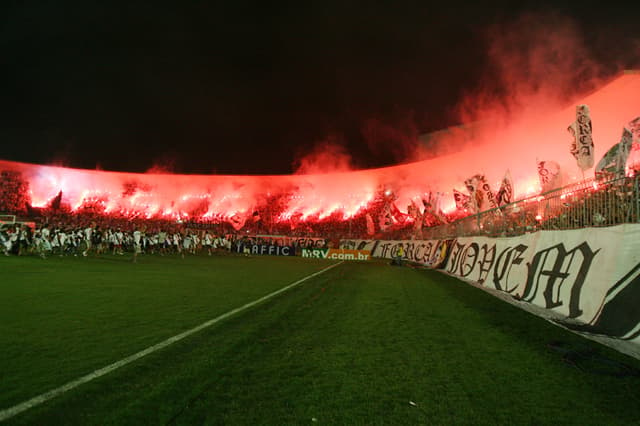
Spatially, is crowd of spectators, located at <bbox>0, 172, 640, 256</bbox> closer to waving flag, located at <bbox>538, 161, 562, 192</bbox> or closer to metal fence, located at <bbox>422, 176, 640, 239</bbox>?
metal fence, located at <bbox>422, 176, 640, 239</bbox>

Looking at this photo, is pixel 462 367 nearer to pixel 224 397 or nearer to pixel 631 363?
pixel 631 363

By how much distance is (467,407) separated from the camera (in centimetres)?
305

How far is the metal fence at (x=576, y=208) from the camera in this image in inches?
261

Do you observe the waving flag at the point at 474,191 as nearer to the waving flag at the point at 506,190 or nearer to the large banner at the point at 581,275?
the waving flag at the point at 506,190

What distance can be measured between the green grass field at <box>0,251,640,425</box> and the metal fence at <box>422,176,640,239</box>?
2.23 m

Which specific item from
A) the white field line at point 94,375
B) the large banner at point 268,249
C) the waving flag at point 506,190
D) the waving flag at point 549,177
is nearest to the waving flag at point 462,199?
the waving flag at point 506,190

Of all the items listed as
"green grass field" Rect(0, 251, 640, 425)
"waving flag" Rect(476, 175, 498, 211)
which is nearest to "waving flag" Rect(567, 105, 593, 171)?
"waving flag" Rect(476, 175, 498, 211)

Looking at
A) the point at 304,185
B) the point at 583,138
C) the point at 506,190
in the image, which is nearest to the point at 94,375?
the point at 583,138

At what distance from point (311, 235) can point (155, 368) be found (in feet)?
156

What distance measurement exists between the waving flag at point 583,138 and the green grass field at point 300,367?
12.1 metres

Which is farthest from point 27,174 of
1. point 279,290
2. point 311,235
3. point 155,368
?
point 155,368

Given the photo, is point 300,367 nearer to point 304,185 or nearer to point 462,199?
point 462,199

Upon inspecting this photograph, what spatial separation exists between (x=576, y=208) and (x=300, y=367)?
23.1ft

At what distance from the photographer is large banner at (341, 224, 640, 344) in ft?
17.8
